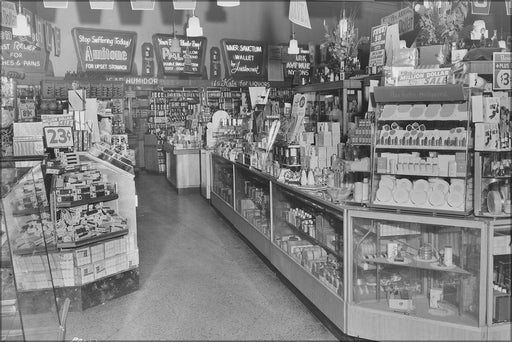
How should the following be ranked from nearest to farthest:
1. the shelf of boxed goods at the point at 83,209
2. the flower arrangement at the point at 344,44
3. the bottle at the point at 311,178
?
the shelf of boxed goods at the point at 83,209 → the bottle at the point at 311,178 → the flower arrangement at the point at 344,44

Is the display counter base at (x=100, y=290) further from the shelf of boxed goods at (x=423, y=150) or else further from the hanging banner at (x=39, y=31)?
the hanging banner at (x=39, y=31)

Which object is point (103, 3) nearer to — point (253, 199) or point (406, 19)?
point (253, 199)

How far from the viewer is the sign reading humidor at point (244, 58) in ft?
40.2

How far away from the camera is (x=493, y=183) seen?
289 centimetres

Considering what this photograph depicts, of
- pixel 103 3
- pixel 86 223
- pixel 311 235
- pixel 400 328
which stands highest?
pixel 103 3

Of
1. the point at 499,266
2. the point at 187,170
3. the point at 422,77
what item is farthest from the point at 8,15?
the point at 499,266

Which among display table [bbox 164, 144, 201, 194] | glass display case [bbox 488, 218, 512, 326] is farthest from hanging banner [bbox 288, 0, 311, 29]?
glass display case [bbox 488, 218, 512, 326]

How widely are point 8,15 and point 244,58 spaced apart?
21.5 feet

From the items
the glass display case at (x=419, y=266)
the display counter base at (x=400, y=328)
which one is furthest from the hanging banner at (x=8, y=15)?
the display counter base at (x=400, y=328)

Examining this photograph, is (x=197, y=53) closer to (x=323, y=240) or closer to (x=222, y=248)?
(x=222, y=248)

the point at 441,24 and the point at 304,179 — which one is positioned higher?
the point at 441,24

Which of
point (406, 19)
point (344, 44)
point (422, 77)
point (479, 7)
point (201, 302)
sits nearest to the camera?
point (422, 77)

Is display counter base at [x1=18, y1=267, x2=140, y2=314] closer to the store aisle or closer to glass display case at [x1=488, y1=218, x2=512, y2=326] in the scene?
the store aisle

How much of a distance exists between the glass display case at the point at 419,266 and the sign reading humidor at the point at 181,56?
9733 mm
